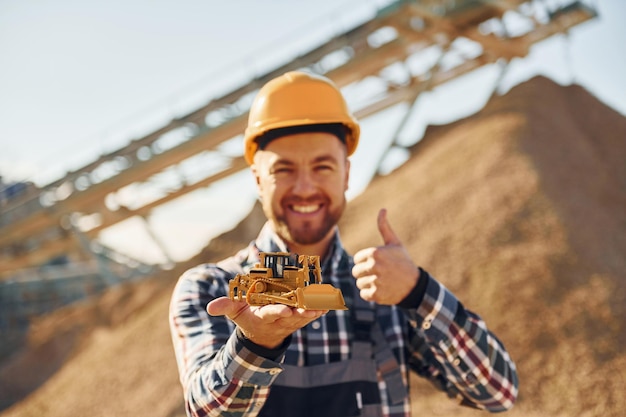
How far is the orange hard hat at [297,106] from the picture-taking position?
100 inches

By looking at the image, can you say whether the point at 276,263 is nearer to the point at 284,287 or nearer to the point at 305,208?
the point at 284,287

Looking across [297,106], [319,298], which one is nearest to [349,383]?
[319,298]

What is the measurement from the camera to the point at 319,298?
1634 millimetres

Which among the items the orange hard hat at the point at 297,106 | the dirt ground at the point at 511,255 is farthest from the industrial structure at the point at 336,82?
the orange hard hat at the point at 297,106

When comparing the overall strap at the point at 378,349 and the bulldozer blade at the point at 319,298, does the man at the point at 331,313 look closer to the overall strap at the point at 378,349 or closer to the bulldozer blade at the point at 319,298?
the overall strap at the point at 378,349

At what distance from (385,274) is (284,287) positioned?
0.59 metres

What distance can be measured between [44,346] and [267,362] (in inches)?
619

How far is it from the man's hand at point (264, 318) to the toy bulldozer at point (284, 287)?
25 mm

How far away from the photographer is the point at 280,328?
1771 millimetres

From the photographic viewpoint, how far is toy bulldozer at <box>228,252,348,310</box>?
1638mm

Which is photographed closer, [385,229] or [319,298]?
[319,298]

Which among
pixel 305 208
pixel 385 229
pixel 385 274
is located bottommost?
pixel 385 274

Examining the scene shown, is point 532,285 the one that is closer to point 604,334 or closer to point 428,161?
point 604,334

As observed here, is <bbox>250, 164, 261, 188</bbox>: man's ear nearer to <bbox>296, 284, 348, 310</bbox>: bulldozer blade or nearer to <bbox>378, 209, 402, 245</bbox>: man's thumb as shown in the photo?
<bbox>378, 209, 402, 245</bbox>: man's thumb
